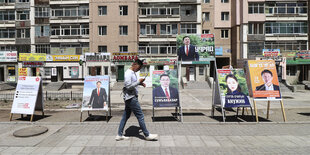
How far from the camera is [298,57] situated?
30.1 metres

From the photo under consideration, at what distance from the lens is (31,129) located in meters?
6.41

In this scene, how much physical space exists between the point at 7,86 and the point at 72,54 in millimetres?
10245

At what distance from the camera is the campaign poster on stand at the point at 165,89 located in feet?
25.5

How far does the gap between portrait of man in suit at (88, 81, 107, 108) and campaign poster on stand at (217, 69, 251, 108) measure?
4.84 metres

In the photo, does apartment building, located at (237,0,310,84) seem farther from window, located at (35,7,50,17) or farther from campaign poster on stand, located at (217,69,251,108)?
window, located at (35,7,50,17)

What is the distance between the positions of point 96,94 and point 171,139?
12.6 feet

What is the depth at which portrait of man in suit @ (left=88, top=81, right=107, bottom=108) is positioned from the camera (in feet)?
25.1

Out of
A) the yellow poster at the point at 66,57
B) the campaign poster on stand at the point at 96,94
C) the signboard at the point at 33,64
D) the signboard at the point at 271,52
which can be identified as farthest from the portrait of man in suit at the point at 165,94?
the signboard at the point at 33,64

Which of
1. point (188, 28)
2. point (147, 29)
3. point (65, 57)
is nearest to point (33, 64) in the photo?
point (65, 57)

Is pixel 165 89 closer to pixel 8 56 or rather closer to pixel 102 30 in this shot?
pixel 102 30

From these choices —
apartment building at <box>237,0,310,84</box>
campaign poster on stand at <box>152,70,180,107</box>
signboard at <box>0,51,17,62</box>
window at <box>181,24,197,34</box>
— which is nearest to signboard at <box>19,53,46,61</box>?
signboard at <box>0,51,17,62</box>

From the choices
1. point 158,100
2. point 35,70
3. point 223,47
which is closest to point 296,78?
point 223,47

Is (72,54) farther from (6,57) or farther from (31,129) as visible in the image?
(31,129)

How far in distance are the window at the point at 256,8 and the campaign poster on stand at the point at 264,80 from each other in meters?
28.9
